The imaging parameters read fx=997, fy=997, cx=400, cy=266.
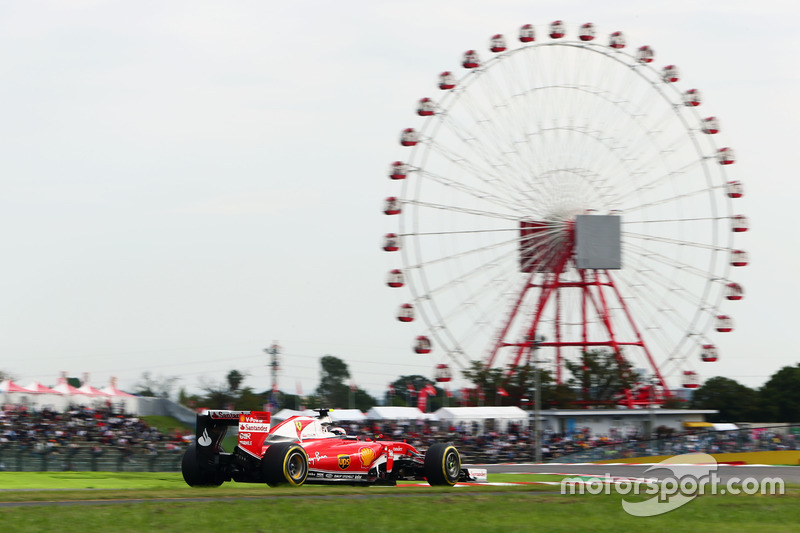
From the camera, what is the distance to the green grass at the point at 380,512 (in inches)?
517

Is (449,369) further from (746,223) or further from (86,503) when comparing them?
(86,503)

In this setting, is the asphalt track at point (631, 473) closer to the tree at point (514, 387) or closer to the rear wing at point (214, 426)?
the rear wing at point (214, 426)

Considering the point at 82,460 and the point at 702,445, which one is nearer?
the point at 82,460

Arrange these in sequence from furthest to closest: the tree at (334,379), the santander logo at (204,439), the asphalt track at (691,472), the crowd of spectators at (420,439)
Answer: the tree at (334,379) < the crowd of spectators at (420,439) < the asphalt track at (691,472) < the santander logo at (204,439)

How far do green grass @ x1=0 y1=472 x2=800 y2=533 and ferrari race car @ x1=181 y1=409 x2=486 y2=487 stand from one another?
2.72 ft

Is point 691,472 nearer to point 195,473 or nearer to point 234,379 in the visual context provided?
point 195,473

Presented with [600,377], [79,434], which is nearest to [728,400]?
[600,377]

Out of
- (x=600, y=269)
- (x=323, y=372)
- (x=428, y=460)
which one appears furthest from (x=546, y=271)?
(x=323, y=372)

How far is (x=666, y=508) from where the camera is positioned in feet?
Result: 53.5

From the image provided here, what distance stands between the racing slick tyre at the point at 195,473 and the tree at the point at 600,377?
36.8 metres

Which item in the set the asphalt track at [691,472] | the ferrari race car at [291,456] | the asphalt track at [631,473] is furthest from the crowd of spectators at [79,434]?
the ferrari race car at [291,456]

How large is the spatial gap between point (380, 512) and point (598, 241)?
1481 inches

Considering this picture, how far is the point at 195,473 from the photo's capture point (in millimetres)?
21000

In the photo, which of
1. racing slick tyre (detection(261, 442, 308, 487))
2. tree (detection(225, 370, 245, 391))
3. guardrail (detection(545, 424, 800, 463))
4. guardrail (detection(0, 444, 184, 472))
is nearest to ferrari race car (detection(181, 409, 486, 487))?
racing slick tyre (detection(261, 442, 308, 487))
